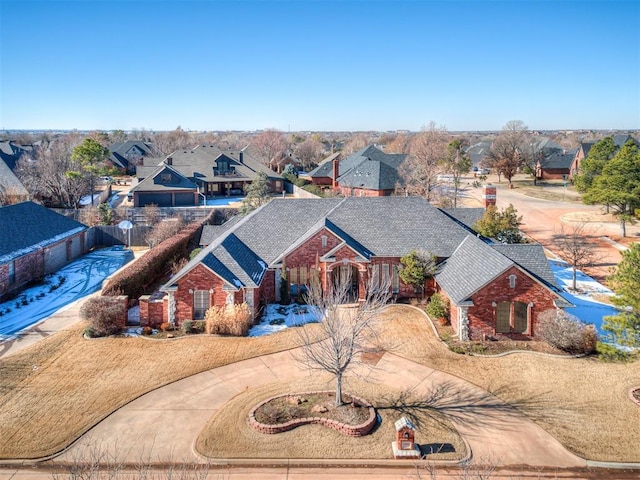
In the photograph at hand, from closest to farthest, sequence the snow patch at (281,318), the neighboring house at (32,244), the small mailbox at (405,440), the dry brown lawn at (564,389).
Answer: the small mailbox at (405,440), the dry brown lawn at (564,389), the snow patch at (281,318), the neighboring house at (32,244)

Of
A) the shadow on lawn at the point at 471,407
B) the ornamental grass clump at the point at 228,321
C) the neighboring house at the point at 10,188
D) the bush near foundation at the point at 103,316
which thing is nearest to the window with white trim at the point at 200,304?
the ornamental grass clump at the point at 228,321

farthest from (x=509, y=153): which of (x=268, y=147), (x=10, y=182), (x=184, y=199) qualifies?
(x=10, y=182)

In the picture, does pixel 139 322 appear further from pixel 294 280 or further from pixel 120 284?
pixel 294 280

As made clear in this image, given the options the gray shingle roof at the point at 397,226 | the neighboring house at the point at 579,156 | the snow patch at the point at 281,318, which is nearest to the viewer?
the snow patch at the point at 281,318

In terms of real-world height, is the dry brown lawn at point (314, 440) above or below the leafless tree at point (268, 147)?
Answer: below

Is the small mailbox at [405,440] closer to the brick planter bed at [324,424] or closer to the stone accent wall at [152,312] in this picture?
the brick planter bed at [324,424]

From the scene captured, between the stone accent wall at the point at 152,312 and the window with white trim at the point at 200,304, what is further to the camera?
the window with white trim at the point at 200,304

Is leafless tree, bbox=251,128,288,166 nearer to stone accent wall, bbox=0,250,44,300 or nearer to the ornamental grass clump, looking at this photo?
stone accent wall, bbox=0,250,44,300

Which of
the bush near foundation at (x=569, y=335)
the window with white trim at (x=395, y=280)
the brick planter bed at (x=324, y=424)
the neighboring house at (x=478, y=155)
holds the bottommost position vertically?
the brick planter bed at (x=324, y=424)
